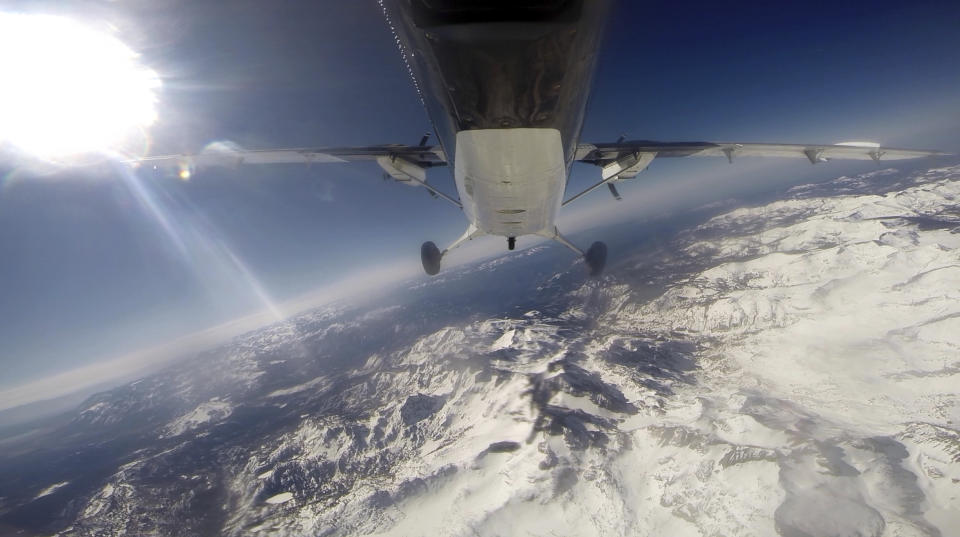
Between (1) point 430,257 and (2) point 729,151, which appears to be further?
(1) point 430,257

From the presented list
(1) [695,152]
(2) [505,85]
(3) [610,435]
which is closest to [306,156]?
(2) [505,85]

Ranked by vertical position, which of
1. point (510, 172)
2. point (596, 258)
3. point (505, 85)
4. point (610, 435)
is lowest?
point (610, 435)

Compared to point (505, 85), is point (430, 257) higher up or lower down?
lower down

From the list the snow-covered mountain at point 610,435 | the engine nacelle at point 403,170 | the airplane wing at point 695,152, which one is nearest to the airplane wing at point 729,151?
the airplane wing at point 695,152

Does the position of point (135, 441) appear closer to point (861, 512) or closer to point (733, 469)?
point (733, 469)

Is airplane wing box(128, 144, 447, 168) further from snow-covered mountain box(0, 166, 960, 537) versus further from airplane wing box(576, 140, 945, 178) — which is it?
snow-covered mountain box(0, 166, 960, 537)

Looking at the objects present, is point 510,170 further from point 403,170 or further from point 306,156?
point 306,156

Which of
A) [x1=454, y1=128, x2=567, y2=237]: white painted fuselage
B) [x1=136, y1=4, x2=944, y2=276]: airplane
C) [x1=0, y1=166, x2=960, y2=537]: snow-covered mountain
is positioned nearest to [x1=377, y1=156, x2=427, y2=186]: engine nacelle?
[x1=136, y1=4, x2=944, y2=276]: airplane

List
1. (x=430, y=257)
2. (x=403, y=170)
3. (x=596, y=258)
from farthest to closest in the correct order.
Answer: (x=596, y=258), (x=430, y=257), (x=403, y=170)
